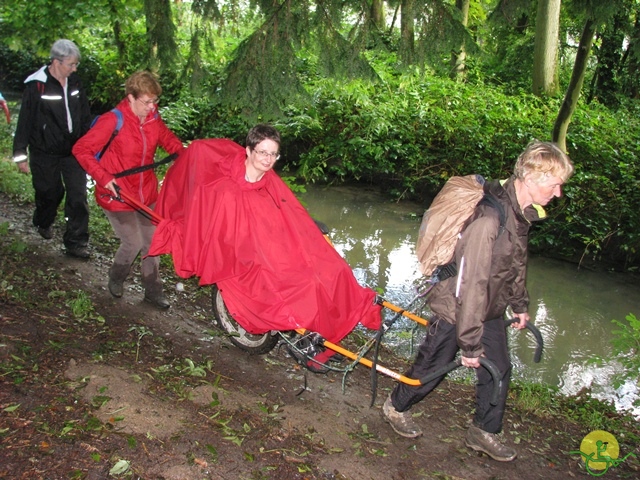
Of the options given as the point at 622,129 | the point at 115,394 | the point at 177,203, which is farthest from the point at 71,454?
the point at 622,129

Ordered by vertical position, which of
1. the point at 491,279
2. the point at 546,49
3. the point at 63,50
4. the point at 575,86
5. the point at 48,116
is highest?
the point at 546,49

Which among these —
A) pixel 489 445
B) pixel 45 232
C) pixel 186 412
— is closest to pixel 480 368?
pixel 489 445

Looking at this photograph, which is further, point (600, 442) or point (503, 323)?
point (600, 442)

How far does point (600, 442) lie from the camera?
4.00 m

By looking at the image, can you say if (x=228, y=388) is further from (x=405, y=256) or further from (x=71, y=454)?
(x=405, y=256)

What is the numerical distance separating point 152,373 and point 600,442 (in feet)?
10.5

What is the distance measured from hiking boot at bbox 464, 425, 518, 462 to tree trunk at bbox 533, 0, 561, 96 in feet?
40.9

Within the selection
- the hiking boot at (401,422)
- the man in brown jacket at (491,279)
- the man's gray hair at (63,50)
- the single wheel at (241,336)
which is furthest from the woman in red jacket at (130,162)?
the man in brown jacket at (491,279)

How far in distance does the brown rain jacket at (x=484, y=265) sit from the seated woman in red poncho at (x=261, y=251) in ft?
2.92

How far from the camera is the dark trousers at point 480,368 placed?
11.7ft

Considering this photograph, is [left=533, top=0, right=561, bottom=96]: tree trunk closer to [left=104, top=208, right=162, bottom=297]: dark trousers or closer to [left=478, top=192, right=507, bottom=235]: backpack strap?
[left=104, top=208, right=162, bottom=297]: dark trousers

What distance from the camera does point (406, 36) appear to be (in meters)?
5.84

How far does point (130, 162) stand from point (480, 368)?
3215 mm

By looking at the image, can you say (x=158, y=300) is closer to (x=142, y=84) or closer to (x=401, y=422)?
(x=142, y=84)
